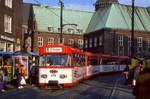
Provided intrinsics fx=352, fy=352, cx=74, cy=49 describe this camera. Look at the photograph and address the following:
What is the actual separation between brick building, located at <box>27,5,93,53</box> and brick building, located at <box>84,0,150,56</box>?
343cm

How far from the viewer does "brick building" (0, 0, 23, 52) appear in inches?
1648

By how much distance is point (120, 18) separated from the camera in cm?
7950

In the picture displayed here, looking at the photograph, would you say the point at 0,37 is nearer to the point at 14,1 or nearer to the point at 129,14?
the point at 14,1

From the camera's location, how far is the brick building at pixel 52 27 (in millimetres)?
83125

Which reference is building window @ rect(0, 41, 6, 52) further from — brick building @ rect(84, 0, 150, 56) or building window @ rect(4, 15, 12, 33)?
brick building @ rect(84, 0, 150, 56)

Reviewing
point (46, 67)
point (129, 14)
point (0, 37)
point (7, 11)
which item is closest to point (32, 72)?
point (46, 67)

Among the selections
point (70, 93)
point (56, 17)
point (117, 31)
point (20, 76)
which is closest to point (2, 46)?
point (20, 76)

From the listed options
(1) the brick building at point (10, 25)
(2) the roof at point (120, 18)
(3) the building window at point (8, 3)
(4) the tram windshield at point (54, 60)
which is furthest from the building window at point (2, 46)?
(2) the roof at point (120, 18)

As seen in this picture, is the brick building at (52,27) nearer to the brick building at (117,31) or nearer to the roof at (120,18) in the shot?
the brick building at (117,31)

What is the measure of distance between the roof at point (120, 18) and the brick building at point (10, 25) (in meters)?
31.0

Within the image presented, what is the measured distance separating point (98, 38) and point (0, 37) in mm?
39589

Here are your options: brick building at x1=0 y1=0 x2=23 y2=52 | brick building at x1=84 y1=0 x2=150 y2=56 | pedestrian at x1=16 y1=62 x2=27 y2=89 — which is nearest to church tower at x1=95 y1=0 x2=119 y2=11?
brick building at x1=84 y1=0 x2=150 y2=56

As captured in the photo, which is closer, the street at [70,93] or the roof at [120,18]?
the street at [70,93]

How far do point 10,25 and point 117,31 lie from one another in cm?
3651
